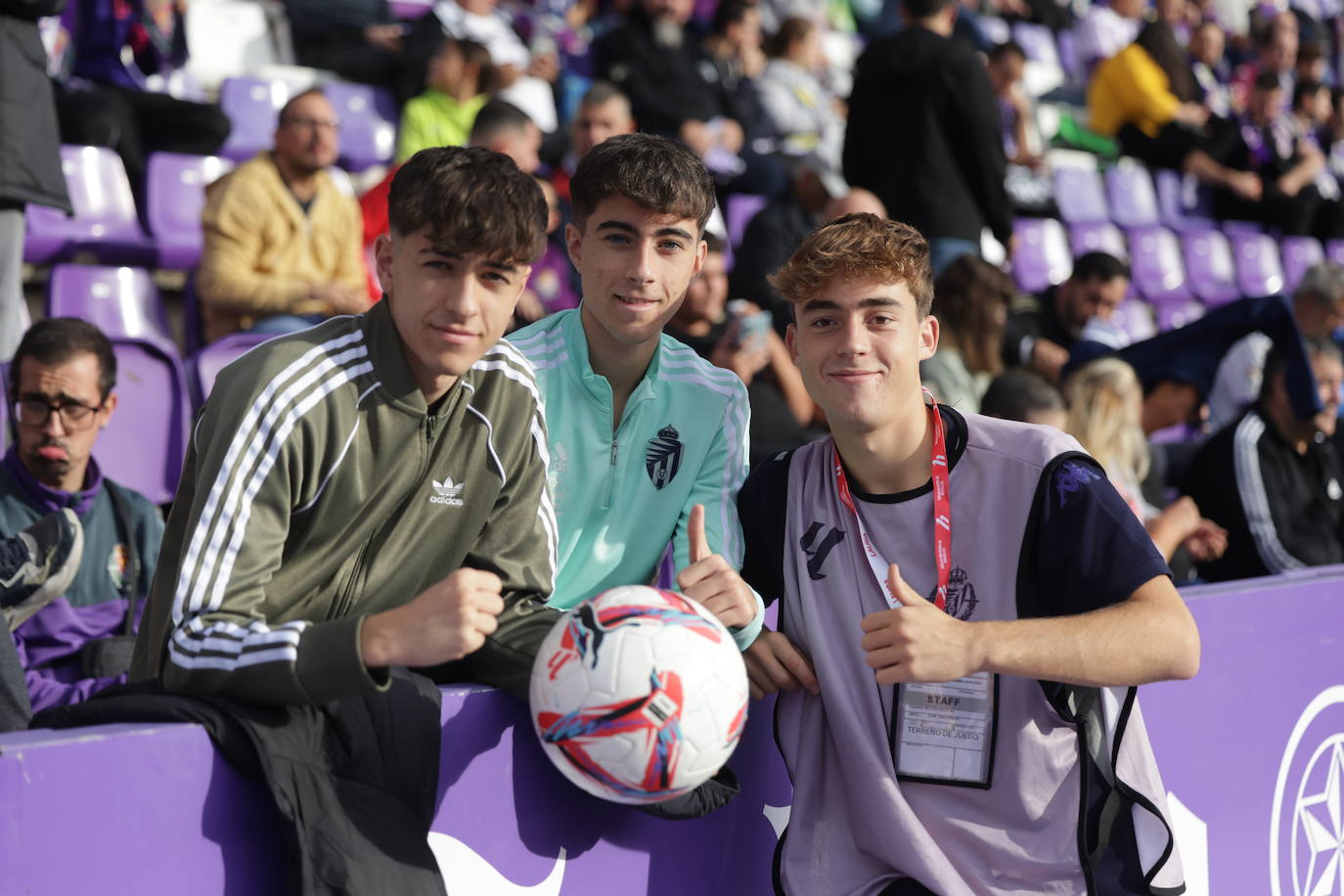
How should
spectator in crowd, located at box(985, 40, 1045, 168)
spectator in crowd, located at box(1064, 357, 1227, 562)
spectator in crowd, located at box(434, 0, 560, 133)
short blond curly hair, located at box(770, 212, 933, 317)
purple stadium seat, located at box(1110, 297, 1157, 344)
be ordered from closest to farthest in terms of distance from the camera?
short blond curly hair, located at box(770, 212, 933, 317) → spectator in crowd, located at box(1064, 357, 1227, 562) → spectator in crowd, located at box(434, 0, 560, 133) → purple stadium seat, located at box(1110, 297, 1157, 344) → spectator in crowd, located at box(985, 40, 1045, 168)

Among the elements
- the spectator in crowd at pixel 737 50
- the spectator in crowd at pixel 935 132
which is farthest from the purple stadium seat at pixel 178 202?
the spectator in crowd at pixel 737 50

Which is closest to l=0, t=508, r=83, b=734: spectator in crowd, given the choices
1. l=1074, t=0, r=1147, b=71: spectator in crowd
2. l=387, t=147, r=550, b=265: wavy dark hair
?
l=387, t=147, r=550, b=265: wavy dark hair

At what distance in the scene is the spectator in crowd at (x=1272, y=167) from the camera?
13.2 metres

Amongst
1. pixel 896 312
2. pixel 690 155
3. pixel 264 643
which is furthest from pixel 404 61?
pixel 264 643

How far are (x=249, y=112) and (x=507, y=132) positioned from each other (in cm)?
297

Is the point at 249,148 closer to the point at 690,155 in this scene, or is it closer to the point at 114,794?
the point at 690,155

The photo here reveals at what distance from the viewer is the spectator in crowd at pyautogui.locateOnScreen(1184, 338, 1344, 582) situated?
20.1 feet

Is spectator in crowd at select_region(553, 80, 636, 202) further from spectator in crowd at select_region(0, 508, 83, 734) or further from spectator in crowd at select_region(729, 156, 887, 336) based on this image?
spectator in crowd at select_region(0, 508, 83, 734)

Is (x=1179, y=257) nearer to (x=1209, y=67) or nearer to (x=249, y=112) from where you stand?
(x=1209, y=67)

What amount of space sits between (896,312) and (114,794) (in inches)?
67.1

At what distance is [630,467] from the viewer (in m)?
3.20

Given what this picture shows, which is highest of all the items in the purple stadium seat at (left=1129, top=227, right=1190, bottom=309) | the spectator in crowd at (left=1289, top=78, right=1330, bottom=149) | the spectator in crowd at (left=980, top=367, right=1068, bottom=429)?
the spectator in crowd at (left=1289, top=78, right=1330, bottom=149)

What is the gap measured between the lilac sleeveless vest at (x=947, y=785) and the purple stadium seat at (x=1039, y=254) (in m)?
8.23

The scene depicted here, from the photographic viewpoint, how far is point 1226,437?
6250mm
